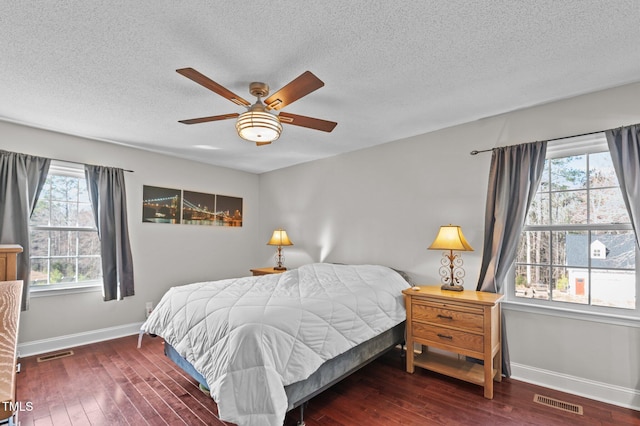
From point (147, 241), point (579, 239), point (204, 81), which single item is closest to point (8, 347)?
point (204, 81)

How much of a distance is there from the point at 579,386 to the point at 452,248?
140 centimetres

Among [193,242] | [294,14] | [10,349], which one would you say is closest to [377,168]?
[294,14]

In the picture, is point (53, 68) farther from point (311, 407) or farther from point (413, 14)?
point (311, 407)

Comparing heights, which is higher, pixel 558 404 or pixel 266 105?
pixel 266 105


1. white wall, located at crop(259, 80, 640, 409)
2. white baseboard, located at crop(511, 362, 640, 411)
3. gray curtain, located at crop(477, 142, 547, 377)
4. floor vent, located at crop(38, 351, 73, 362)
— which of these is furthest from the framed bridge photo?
white baseboard, located at crop(511, 362, 640, 411)

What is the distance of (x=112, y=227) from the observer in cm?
379

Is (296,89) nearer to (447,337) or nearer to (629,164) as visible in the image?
(447,337)

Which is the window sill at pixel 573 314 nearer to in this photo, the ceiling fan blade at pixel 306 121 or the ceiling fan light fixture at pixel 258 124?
the ceiling fan blade at pixel 306 121

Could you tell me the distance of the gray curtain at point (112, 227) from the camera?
371 centimetres

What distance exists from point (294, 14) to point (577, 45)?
67.5 inches

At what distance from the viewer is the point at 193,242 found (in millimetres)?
4660

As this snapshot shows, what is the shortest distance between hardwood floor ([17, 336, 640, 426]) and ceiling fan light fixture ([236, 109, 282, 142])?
2.00 metres

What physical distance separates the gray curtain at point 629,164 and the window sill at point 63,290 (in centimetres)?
525

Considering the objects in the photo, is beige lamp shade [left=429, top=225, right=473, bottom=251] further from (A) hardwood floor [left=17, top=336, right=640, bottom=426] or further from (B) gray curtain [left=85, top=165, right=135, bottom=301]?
(B) gray curtain [left=85, top=165, right=135, bottom=301]
